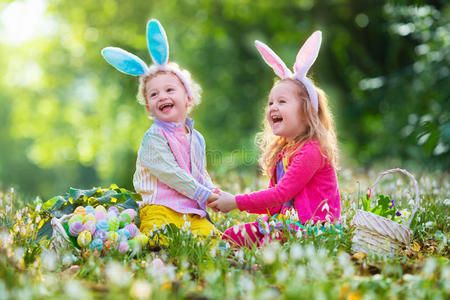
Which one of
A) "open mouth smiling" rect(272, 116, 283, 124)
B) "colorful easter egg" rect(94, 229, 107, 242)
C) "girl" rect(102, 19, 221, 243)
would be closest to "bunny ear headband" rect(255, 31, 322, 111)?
"open mouth smiling" rect(272, 116, 283, 124)

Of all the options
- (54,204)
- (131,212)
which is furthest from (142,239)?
(54,204)

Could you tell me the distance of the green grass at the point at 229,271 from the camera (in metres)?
2.04

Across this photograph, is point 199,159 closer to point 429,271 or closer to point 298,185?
point 298,185

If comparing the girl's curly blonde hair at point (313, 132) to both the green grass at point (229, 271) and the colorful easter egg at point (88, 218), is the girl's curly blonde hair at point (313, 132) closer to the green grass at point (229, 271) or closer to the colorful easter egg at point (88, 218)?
the green grass at point (229, 271)

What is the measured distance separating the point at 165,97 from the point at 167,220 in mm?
1022

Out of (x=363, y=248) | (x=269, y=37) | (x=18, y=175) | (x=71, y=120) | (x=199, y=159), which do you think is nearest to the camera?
(x=363, y=248)

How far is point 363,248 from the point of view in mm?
3146

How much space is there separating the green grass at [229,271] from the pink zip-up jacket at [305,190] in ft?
0.78

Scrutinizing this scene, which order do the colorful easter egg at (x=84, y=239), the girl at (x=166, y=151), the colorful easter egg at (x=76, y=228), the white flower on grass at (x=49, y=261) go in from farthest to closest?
the girl at (x=166, y=151), the colorful easter egg at (x=76, y=228), the colorful easter egg at (x=84, y=239), the white flower on grass at (x=49, y=261)

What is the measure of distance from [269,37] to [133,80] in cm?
473

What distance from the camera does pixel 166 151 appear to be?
386cm

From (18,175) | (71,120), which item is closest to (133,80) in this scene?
(71,120)

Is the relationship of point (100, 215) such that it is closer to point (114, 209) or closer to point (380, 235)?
point (114, 209)

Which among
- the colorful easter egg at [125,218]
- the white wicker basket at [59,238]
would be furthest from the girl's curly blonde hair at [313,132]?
the white wicker basket at [59,238]
